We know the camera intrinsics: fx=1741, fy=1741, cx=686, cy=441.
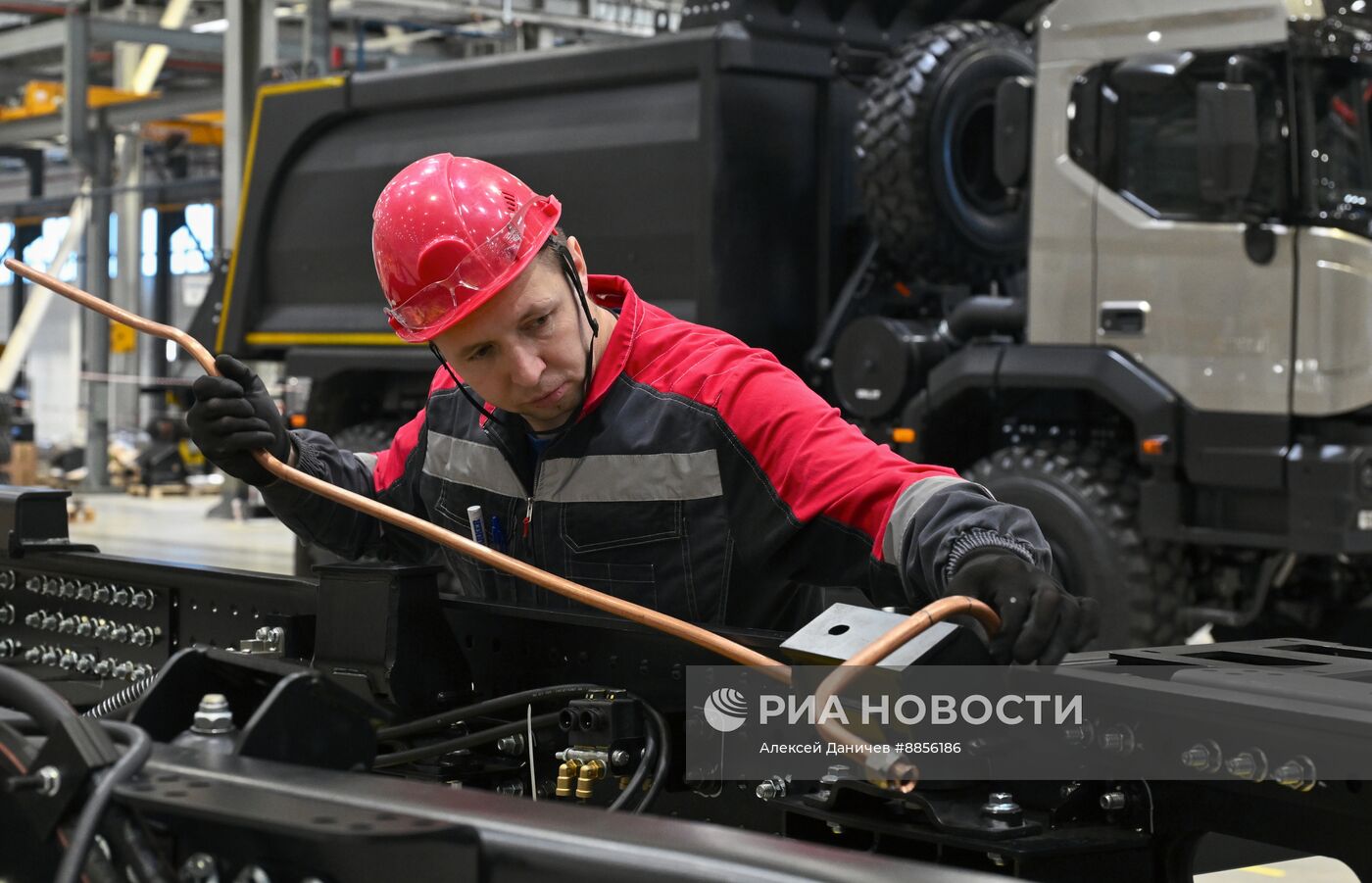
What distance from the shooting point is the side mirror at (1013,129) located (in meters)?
5.36

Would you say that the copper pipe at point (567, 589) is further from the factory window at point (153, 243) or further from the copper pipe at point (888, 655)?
the factory window at point (153, 243)

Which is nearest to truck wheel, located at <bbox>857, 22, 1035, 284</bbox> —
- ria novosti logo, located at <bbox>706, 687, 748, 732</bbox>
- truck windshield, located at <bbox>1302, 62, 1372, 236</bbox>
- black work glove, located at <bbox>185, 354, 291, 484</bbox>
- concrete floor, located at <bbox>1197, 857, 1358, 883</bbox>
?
truck windshield, located at <bbox>1302, 62, 1372, 236</bbox>

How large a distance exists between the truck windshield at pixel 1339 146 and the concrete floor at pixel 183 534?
4.59 metres

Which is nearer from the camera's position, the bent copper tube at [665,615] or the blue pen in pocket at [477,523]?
the bent copper tube at [665,615]

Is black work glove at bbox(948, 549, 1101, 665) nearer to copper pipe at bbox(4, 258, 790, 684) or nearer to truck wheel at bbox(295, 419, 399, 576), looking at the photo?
copper pipe at bbox(4, 258, 790, 684)

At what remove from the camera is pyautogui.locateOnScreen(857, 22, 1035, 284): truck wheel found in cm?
550

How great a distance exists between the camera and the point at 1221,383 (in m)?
4.98

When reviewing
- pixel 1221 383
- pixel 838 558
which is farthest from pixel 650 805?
pixel 1221 383

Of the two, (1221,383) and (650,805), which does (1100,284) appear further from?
(650,805)

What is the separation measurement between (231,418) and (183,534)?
818 cm

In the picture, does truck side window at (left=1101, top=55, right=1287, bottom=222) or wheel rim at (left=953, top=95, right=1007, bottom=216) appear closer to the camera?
truck side window at (left=1101, top=55, right=1287, bottom=222)

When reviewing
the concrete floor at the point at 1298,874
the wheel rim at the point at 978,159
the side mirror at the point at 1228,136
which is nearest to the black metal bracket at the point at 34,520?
the concrete floor at the point at 1298,874

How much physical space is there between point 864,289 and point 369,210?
198 cm

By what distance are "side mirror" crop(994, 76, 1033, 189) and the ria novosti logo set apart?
158 inches
